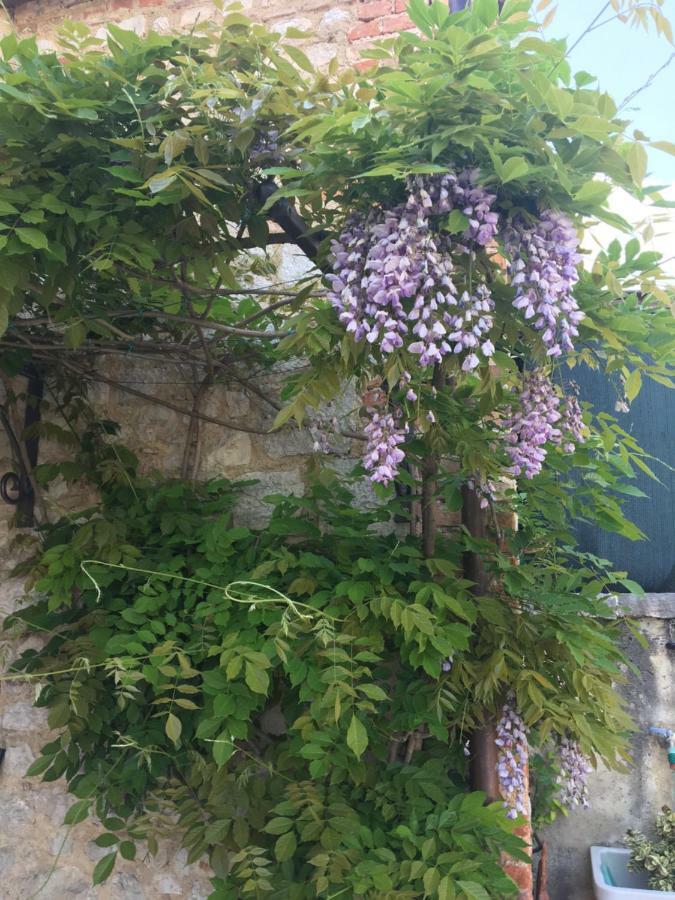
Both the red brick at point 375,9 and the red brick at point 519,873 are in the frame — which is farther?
the red brick at point 375,9

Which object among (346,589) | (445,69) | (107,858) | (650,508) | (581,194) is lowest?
(107,858)

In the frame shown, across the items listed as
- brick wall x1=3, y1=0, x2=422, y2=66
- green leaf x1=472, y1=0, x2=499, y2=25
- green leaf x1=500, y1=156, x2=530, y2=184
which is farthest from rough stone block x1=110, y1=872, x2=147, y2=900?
brick wall x1=3, y1=0, x2=422, y2=66

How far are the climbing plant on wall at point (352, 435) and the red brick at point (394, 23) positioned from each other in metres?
0.95

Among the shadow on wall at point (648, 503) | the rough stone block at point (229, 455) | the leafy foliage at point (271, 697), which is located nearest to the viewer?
the leafy foliage at point (271, 697)

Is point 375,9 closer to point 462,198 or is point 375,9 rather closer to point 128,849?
point 462,198

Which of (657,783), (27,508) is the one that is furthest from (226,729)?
(657,783)

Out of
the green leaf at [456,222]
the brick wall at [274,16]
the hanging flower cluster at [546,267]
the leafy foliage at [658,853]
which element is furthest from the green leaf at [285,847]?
the brick wall at [274,16]

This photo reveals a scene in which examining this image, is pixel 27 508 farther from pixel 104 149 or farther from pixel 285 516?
pixel 104 149

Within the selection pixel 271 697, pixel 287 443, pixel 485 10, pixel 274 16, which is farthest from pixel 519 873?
pixel 274 16

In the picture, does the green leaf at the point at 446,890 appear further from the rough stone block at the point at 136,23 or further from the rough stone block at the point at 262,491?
the rough stone block at the point at 136,23

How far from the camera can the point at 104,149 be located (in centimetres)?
171

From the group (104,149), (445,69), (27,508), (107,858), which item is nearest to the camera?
(445,69)

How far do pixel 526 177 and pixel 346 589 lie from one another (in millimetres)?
1128

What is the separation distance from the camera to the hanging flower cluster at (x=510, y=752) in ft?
6.59
